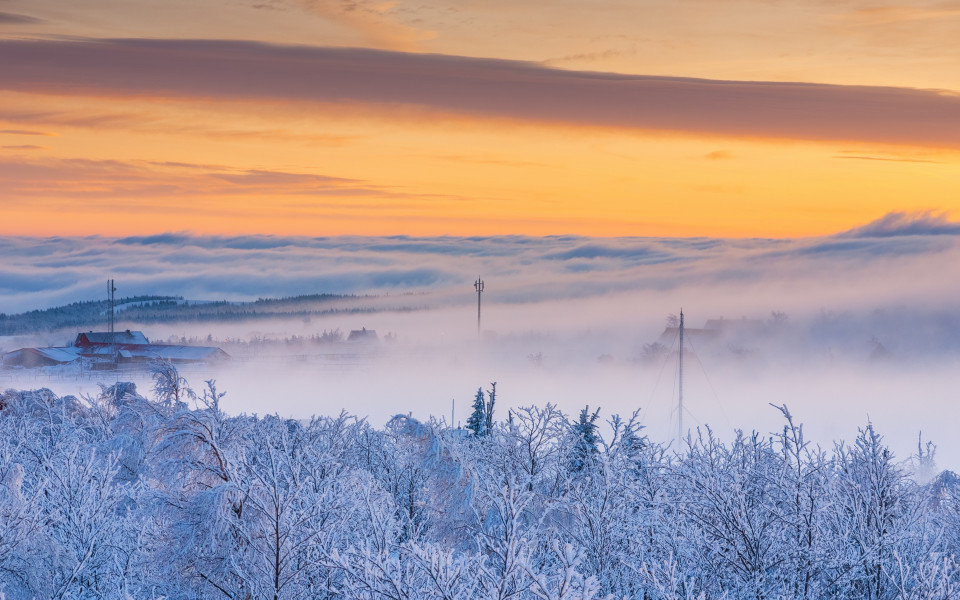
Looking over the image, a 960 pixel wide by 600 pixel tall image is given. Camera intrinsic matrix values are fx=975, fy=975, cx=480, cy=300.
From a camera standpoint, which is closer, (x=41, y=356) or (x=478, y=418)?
(x=478, y=418)

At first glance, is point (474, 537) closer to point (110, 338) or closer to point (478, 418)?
point (478, 418)

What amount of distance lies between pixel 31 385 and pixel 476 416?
6806cm

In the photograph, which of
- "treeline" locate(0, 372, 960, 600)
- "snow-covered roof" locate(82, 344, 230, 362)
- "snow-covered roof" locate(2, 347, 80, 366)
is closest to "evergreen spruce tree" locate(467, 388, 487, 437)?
"treeline" locate(0, 372, 960, 600)

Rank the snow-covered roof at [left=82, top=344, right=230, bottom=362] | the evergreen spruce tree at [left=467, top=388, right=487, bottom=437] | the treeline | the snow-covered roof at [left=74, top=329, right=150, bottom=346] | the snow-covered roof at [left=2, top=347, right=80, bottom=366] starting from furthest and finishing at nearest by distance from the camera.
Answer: the snow-covered roof at [left=74, top=329, right=150, bottom=346] → the snow-covered roof at [left=82, top=344, right=230, bottom=362] → the snow-covered roof at [left=2, top=347, right=80, bottom=366] → the evergreen spruce tree at [left=467, top=388, right=487, bottom=437] → the treeline

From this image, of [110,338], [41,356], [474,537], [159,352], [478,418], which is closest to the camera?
[474,537]

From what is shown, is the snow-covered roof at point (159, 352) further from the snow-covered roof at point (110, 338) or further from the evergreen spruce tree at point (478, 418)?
the evergreen spruce tree at point (478, 418)

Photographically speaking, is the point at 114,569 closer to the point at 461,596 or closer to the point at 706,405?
the point at 461,596

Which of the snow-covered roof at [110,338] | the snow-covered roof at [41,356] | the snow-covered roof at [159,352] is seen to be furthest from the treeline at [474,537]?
the snow-covered roof at [110,338]

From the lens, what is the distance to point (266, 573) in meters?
17.3

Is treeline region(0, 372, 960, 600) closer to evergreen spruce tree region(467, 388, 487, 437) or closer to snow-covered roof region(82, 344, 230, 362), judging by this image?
evergreen spruce tree region(467, 388, 487, 437)

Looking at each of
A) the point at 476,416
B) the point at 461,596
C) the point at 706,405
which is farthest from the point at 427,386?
the point at 461,596

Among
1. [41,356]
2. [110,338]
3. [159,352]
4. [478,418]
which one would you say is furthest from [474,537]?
[110,338]

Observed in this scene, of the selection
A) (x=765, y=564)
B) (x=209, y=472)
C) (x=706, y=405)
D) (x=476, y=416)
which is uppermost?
(x=209, y=472)

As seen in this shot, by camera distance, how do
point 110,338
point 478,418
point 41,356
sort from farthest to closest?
point 110,338 → point 41,356 → point 478,418
